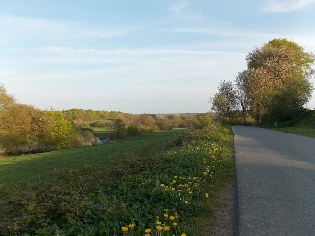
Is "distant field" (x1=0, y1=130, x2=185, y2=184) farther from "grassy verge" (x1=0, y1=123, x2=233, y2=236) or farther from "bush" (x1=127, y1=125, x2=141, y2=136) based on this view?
"bush" (x1=127, y1=125, x2=141, y2=136)

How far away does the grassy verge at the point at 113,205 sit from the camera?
4.48 m

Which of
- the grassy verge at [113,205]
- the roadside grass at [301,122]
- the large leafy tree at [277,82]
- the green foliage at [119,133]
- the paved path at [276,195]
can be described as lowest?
the green foliage at [119,133]

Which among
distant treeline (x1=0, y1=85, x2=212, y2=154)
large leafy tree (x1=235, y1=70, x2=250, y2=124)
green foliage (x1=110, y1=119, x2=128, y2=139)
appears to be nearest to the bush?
distant treeline (x1=0, y1=85, x2=212, y2=154)

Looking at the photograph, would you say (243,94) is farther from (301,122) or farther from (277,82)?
(301,122)

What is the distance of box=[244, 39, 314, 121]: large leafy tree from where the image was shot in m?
38.9

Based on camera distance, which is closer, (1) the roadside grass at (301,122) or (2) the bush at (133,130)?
(1) the roadside grass at (301,122)

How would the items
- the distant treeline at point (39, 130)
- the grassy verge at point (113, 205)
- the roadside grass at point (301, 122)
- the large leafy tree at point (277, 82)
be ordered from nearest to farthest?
the grassy verge at point (113, 205)
the roadside grass at point (301, 122)
the large leafy tree at point (277, 82)
the distant treeline at point (39, 130)

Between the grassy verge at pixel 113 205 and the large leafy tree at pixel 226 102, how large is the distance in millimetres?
41776

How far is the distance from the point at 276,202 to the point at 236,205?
2.53 feet

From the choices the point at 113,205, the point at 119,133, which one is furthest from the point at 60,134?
the point at 113,205

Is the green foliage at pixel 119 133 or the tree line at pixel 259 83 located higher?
the tree line at pixel 259 83

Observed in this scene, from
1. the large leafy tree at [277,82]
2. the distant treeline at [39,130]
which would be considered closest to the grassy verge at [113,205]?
the distant treeline at [39,130]

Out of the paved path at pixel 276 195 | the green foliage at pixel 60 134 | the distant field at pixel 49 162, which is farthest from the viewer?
the green foliage at pixel 60 134

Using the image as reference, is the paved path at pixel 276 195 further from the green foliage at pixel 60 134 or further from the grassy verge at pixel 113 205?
the green foliage at pixel 60 134
